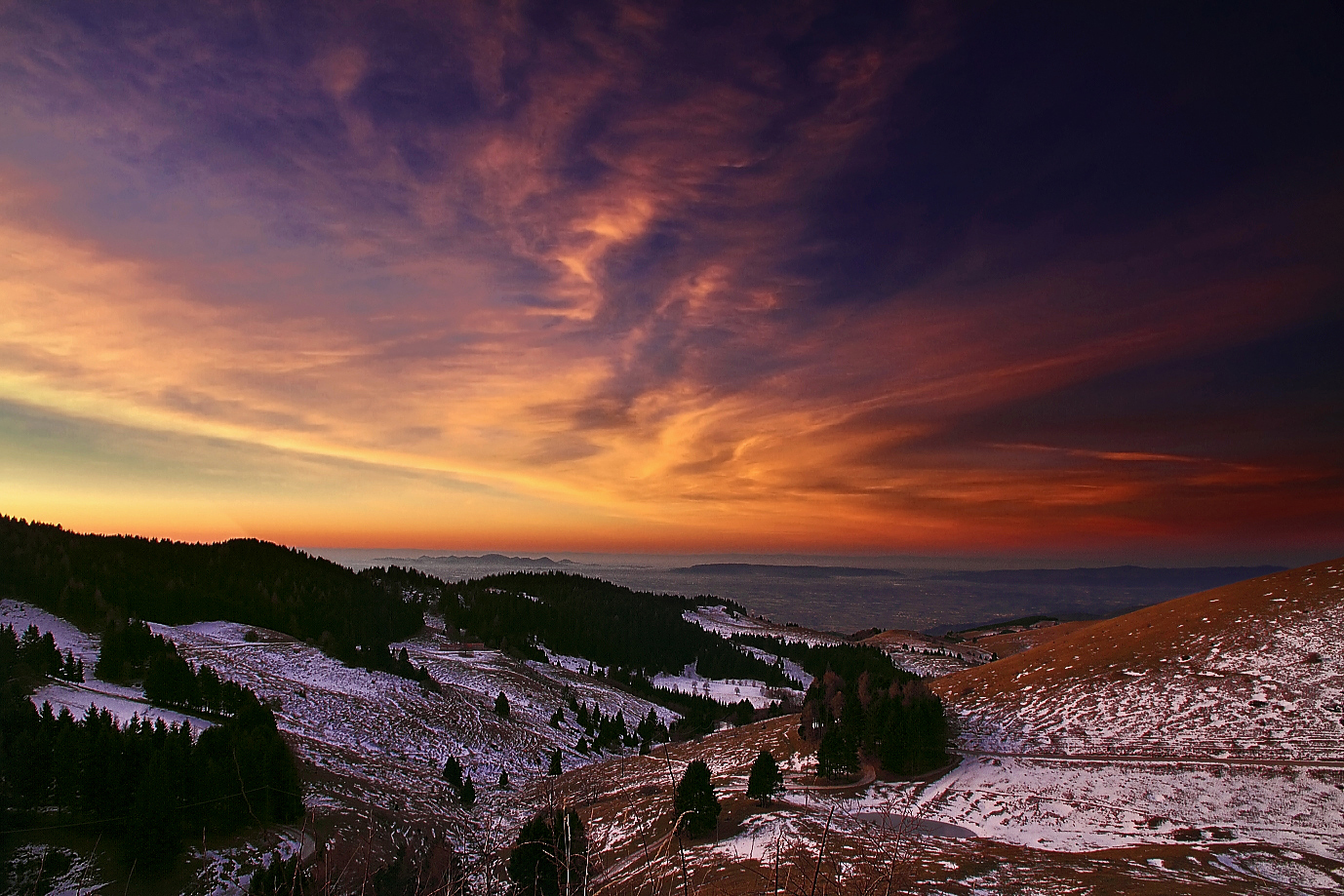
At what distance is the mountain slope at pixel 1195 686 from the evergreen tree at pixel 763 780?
16862 mm

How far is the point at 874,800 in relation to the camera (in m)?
37.5

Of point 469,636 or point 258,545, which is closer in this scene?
point 469,636

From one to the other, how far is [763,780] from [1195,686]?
3383 cm

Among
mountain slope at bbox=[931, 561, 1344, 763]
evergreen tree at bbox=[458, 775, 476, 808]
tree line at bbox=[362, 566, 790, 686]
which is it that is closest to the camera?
mountain slope at bbox=[931, 561, 1344, 763]

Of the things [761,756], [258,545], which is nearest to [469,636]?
[258,545]

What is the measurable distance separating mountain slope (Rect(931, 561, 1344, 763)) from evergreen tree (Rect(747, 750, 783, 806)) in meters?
16.9

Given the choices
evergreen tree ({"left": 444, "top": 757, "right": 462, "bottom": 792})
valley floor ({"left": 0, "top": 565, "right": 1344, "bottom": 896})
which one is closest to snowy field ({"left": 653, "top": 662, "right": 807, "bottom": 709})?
valley floor ({"left": 0, "top": 565, "right": 1344, "bottom": 896})

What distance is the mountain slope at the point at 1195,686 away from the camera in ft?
125

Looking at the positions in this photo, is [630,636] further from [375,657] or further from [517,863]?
[517,863]

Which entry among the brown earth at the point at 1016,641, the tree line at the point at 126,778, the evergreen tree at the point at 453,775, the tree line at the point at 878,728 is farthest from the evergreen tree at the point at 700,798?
the brown earth at the point at 1016,641

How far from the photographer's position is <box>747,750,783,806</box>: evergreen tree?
3900 cm

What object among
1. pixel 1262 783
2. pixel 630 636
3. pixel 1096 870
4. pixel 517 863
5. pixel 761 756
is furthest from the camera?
pixel 630 636

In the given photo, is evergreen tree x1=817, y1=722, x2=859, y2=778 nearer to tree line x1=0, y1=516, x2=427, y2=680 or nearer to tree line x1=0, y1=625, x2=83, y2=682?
tree line x1=0, y1=516, x2=427, y2=680

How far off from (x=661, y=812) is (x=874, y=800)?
13842mm
